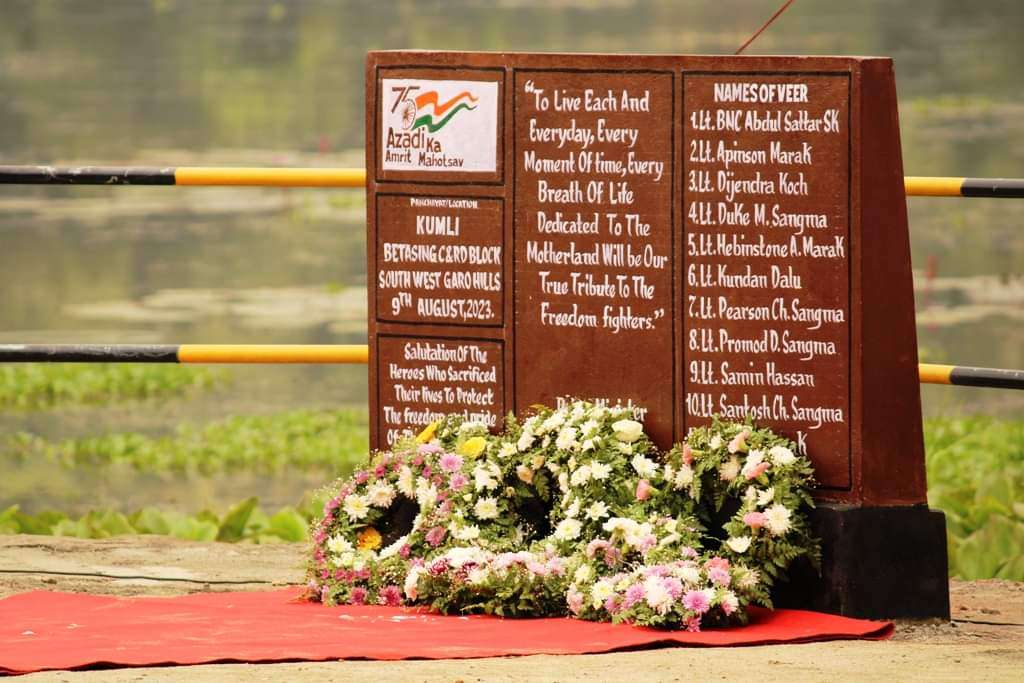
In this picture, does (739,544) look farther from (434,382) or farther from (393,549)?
(434,382)

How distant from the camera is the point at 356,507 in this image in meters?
6.54

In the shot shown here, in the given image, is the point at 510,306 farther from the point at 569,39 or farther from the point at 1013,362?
the point at 569,39

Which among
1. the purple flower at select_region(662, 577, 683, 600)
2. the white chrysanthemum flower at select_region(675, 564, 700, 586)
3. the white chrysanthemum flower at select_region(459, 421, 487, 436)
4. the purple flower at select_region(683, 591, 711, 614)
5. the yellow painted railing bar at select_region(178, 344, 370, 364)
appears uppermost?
the yellow painted railing bar at select_region(178, 344, 370, 364)

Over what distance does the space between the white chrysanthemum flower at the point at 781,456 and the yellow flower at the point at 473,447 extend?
96cm

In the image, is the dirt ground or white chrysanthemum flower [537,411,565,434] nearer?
the dirt ground

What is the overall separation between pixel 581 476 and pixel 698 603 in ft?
2.22

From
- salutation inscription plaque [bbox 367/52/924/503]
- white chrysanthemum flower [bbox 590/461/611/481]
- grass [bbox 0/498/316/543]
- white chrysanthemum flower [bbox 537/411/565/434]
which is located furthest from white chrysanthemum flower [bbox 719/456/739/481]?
grass [bbox 0/498/316/543]

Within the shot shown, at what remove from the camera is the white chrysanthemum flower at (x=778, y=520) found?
5.92 meters

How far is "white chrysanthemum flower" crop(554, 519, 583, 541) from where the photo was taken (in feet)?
20.1

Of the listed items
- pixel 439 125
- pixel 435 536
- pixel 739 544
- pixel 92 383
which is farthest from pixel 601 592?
pixel 92 383

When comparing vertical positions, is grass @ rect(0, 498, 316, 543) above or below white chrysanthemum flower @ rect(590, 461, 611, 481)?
below

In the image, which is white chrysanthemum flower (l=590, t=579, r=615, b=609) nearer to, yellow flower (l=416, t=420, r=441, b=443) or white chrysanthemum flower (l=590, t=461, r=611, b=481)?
white chrysanthemum flower (l=590, t=461, r=611, b=481)

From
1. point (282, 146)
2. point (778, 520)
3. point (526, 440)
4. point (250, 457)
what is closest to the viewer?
point (778, 520)

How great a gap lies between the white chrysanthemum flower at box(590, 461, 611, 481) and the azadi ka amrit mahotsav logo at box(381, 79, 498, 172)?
1060 mm
